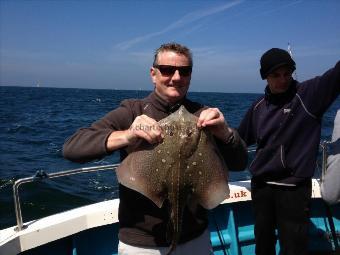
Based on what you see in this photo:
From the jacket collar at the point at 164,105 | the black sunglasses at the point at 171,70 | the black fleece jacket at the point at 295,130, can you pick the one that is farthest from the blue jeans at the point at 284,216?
the black sunglasses at the point at 171,70

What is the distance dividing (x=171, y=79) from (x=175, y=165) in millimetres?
643

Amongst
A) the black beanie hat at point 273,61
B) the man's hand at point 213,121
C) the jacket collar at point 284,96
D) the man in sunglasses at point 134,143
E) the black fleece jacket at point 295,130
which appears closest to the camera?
the man's hand at point 213,121

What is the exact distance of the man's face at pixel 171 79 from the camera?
2.78 m

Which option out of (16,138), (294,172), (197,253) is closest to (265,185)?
(294,172)

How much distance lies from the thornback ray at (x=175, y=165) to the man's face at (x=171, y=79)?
23 cm

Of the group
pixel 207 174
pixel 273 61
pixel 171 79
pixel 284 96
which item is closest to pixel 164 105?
pixel 171 79

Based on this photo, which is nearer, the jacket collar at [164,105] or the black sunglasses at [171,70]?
the black sunglasses at [171,70]

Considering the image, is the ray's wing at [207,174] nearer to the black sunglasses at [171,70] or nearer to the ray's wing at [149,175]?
the ray's wing at [149,175]

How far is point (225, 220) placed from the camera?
5.24 m

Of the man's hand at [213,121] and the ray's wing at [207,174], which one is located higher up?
the man's hand at [213,121]

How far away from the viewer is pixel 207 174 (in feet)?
8.89

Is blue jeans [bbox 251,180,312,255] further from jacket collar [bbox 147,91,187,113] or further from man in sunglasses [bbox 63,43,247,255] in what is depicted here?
jacket collar [bbox 147,91,187,113]

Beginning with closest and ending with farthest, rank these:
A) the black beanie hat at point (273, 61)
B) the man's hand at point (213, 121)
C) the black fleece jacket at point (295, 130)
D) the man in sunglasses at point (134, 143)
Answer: the man's hand at point (213, 121), the man in sunglasses at point (134, 143), the black fleece jacket at point (295, 130), the black beanie hat at point (273, 61)

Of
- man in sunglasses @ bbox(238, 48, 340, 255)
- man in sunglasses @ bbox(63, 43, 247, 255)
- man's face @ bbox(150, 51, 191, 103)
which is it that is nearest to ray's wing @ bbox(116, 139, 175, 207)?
man in sunglasses @ bbox(63, 43, 247, 255)
